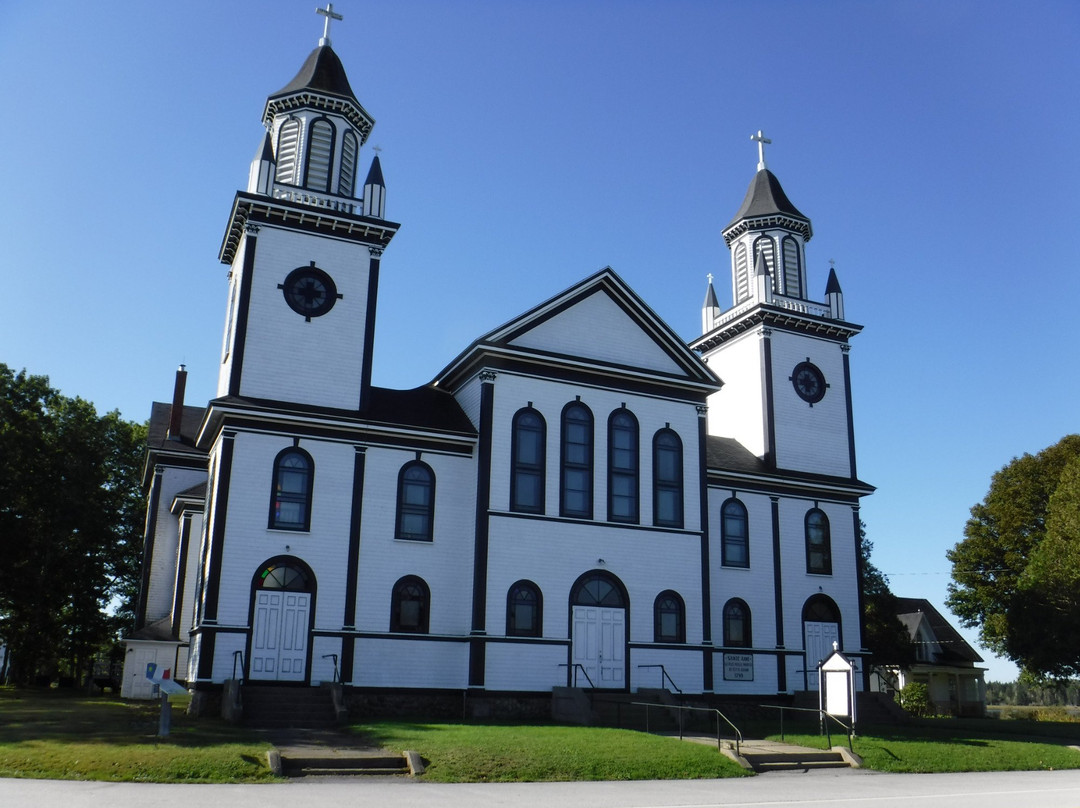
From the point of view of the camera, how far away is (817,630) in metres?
34.8

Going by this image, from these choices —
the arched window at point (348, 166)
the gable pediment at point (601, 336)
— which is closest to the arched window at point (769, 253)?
the gable pediment at point (601, 336)

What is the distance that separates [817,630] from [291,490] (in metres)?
19.1

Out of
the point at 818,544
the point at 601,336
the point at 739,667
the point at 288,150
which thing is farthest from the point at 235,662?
the point at 818,544

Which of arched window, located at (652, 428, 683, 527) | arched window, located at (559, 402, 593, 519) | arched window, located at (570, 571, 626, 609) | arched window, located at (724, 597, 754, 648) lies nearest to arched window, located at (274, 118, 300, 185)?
arched window, located at (559, 402, 593, 519)

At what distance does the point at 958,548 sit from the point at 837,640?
17.1 m

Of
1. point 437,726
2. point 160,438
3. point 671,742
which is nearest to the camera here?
point 671,742

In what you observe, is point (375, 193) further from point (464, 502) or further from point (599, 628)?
point (599, 628)

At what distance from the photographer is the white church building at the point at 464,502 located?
27.5 m

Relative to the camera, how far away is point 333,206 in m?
30.8

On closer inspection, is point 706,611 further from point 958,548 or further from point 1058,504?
point 958,548

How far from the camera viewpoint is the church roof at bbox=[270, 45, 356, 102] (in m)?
32.1

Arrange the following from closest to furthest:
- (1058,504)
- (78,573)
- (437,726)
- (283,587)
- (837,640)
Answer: (437,726)
(283,587)
(837,640)
(1058,504)
(78,573)

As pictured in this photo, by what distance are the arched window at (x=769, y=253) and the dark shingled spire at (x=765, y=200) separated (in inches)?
40.5

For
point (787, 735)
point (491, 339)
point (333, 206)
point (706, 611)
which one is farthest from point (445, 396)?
point (787, 735)
